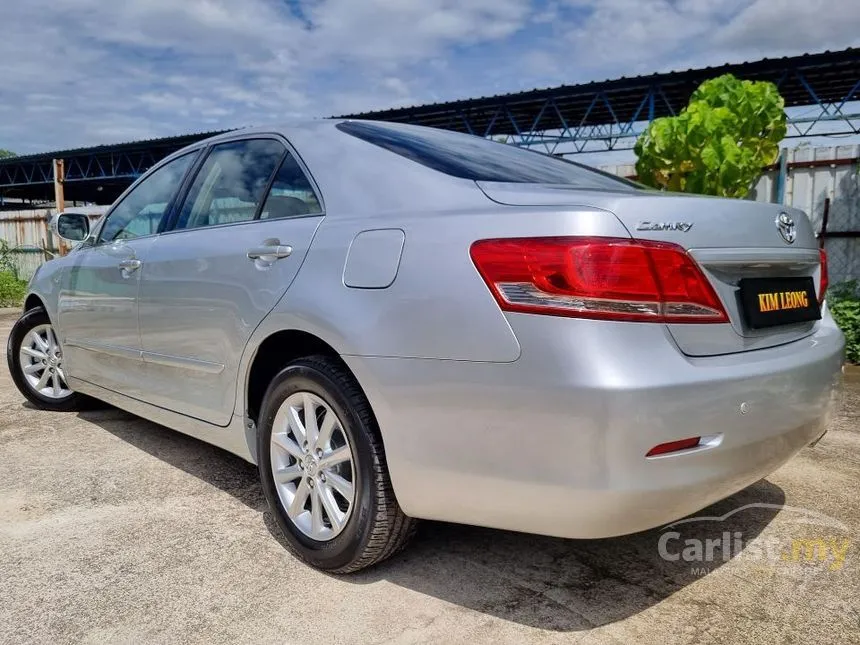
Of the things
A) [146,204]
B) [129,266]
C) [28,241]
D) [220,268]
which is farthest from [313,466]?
[28,241]

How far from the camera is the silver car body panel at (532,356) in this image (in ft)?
5.40

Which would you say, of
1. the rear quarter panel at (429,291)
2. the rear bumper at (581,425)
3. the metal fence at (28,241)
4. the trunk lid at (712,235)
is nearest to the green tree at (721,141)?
the trunk lid at (712,235)

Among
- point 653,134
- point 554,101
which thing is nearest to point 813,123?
point 554,101

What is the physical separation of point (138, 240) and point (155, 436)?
1147 mm

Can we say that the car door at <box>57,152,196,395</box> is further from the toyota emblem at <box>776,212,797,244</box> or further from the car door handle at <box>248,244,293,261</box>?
the toyota emblem at <box>776,212,797,244</box>

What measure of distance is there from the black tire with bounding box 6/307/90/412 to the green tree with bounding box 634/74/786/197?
626 centimetres

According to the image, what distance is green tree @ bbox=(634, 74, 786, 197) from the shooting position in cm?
728

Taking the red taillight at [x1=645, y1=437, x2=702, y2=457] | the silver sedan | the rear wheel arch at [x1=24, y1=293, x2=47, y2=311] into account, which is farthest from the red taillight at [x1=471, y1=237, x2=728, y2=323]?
the rear wheel arch at [x1=24, y1=293, x2=47, y2=311]

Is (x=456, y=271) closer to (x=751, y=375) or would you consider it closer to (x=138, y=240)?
(x=751, y=375)

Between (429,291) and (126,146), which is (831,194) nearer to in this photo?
(429,291)

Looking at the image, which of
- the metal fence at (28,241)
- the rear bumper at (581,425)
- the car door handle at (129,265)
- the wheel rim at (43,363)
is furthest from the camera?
the metal fence at (28,241)

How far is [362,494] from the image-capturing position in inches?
81.1

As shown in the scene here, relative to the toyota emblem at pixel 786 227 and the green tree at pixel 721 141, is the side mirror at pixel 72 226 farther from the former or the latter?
the green tree at pixel 721 141

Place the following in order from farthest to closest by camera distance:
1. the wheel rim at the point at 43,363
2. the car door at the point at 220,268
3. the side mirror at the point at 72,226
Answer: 1. the wheel rim at the point at 43,363
2. the side mirror at the point at 72,226
3. the car door at the point at 220,268
